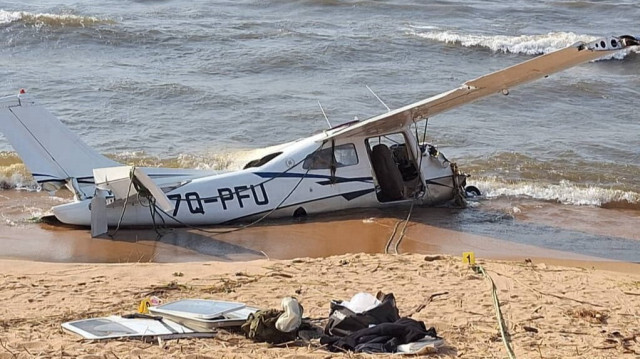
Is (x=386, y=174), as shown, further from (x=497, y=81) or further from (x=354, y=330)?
(x=354, y=330)

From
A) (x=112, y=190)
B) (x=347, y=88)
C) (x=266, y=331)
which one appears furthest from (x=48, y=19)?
(x=266, y=331)

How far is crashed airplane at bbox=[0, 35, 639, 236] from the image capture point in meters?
12.3

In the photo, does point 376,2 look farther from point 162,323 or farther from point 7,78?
point 162,323

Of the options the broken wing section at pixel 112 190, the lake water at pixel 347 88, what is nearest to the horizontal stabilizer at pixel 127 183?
the broken wing section at pixel 112 190

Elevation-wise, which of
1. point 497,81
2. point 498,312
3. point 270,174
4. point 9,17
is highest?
point 9,17

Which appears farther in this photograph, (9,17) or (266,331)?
(9,17)

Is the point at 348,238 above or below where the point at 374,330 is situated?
below

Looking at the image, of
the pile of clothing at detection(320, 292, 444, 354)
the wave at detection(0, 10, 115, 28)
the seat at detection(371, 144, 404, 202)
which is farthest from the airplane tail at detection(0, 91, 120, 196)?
the wave at detection(0, 10, 115, 28)

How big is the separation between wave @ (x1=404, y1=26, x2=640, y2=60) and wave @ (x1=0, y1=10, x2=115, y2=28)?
1004 centimetres

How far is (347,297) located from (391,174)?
5164 millimetres

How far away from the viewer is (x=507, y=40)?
30516 millimetres

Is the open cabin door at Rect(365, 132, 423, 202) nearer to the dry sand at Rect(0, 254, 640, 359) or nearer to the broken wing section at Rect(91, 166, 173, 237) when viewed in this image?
the dry sand at Rect(0, 254, 640, 359)

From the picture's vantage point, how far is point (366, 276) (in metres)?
10.1

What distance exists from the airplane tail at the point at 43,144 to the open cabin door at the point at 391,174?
4.08 meters
